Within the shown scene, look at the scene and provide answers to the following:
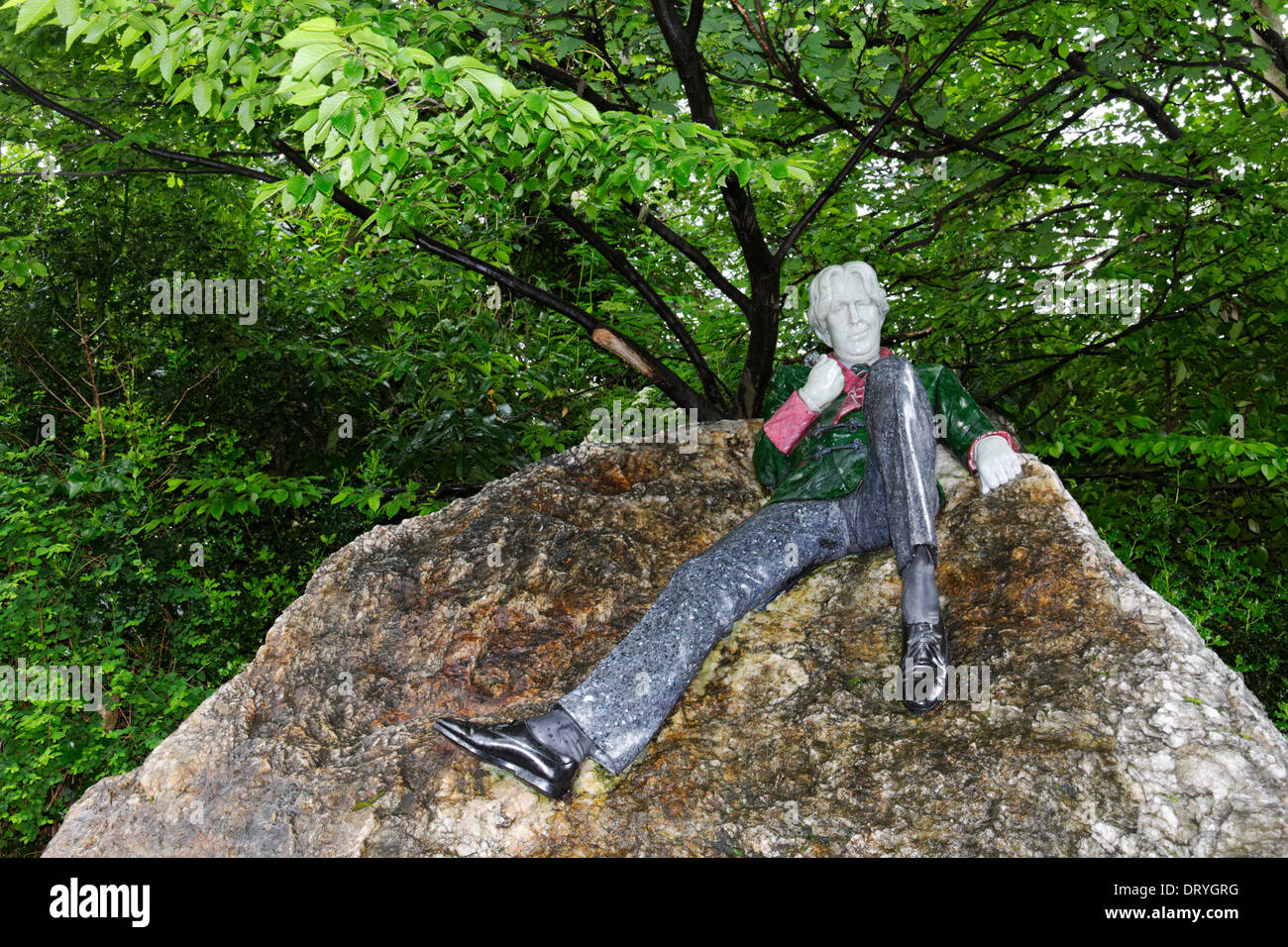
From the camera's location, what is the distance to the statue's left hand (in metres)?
3.40

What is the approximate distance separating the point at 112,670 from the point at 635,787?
3.04m

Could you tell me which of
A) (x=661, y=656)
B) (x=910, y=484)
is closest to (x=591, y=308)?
(x=910, y=484)

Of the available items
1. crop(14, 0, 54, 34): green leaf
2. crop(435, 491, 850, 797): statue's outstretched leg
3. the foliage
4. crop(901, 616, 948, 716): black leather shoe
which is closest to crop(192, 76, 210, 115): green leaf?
crop(14, 0, 54, 34): green leaf

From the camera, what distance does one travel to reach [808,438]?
3656 mm

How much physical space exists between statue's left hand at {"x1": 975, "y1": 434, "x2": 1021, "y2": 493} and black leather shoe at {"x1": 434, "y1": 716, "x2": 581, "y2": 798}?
5.70 ft

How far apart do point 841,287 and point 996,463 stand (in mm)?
864

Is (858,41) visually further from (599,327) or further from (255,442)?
(255,442)

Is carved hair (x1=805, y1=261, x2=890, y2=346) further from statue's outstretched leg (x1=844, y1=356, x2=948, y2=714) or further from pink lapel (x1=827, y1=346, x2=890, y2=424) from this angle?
statue's outstretched leg (x1=844, y1=356, x2=948, y2=714)

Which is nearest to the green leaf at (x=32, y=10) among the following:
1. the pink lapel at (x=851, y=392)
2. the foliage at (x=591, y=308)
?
the foliage at (x=591, y=308)

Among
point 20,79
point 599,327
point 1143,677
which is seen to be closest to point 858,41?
point 599,327

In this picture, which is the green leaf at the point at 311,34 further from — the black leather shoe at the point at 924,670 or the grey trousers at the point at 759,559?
the black leather shoe at the point at 924,670

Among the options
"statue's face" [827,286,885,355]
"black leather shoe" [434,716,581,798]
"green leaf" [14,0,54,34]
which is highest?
"green leaf" [14,0,54,34]

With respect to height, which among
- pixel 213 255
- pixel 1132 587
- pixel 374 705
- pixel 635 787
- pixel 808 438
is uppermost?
pixel 213 255

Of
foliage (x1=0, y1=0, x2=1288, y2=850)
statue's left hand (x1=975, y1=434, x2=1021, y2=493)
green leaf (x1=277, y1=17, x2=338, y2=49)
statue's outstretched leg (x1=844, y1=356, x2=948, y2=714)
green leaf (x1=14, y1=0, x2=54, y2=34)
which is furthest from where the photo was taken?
foliage (x1=0, y1=0, x2=1288, y2=850)
